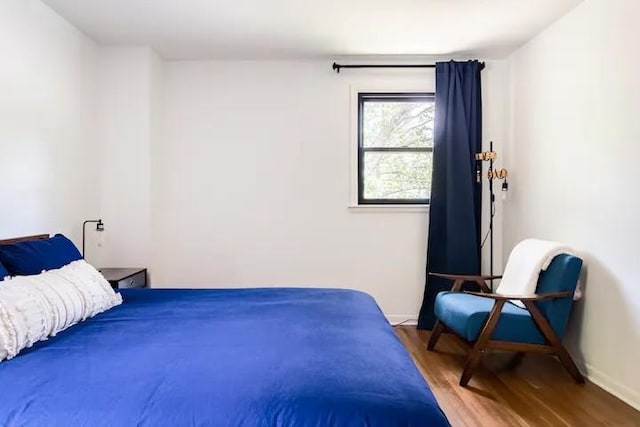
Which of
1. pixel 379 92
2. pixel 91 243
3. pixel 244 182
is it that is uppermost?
pixel 379 92

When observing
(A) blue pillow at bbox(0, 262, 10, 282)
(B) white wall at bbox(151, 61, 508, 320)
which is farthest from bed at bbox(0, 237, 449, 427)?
(B) white wall at bbox(151, 61, 508, 320)

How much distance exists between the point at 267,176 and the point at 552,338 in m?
2.62

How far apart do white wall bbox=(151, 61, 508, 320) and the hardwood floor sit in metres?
1.08

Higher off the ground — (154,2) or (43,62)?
(154,2)

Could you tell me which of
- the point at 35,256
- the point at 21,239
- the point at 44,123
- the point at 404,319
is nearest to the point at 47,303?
the point at 35,256

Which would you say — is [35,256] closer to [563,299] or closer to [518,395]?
[518,395]

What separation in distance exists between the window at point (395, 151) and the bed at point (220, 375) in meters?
2.29

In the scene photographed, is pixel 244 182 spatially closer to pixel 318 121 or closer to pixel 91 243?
pixel 318 121

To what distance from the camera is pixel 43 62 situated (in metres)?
3.03

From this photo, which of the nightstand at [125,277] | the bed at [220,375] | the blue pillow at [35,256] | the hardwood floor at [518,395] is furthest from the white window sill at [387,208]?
the blue pillow at [35,256]

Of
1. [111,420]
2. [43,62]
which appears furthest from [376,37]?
[111,420]

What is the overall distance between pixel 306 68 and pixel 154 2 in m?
1.51

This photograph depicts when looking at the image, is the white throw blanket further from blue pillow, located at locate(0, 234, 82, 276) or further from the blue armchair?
blue pillow, located at locate(0, 234, 82, 276)

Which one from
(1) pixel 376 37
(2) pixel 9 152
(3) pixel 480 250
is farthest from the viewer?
(3) pixel 480 250
